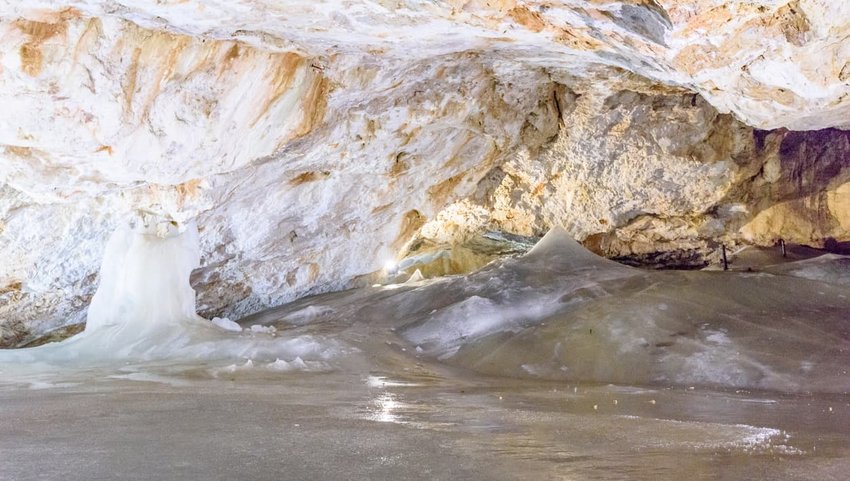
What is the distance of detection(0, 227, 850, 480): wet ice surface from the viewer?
7.57 ft

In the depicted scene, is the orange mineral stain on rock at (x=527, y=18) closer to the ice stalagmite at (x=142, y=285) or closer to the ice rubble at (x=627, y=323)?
the ice rubble at (x=627, y=323)

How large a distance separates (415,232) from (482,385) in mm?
5215

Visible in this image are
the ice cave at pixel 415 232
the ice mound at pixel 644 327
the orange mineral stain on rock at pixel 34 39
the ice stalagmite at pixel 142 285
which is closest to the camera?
the ice cave at pixel 415 232

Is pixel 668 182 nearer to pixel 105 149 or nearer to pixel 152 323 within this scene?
pixel 152 323

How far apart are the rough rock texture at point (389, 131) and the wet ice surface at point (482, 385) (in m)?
1.31

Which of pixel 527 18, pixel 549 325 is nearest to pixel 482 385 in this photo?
pixel 549 325

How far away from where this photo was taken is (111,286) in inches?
269

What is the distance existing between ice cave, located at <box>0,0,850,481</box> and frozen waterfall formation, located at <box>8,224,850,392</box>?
0.12 feet

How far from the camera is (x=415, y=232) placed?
977 centimetres

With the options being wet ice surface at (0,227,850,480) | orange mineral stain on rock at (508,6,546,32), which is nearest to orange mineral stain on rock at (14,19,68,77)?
wet ice surface at (0,227,850,480)

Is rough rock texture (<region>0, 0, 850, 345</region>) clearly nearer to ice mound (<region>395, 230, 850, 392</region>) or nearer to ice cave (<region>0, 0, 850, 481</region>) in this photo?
ice cave (<region>0, 0, 850, 481</region>)

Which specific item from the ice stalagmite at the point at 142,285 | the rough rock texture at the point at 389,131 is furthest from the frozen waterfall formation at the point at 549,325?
the rough rock texture at the point at 389,131

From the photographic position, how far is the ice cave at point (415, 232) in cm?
276

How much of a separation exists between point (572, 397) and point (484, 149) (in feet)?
15.8
